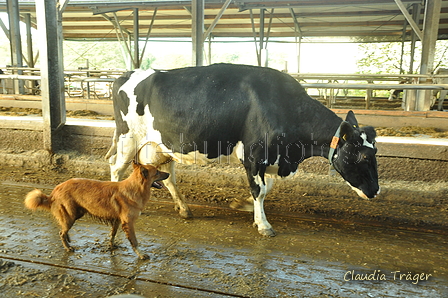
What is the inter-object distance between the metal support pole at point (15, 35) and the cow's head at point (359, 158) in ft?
40.9

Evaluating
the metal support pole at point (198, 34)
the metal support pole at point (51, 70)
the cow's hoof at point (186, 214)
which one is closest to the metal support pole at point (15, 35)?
the metal support pole at point (51, 70)

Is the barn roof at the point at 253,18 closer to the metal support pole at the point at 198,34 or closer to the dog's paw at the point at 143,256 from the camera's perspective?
the metal support pole at the point at 198,34

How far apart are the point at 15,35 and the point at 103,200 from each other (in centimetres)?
1203

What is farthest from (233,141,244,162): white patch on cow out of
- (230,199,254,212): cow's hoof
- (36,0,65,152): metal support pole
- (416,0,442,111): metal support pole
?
(416,0,442,111): metal support pole

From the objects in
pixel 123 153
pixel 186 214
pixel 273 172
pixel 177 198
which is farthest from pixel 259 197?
pixel 123 153

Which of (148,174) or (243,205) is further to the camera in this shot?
(243,205)

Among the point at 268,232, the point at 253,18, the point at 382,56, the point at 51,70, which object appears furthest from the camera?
the point at 382,56

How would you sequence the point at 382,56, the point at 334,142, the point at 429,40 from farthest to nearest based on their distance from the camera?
the point at 382,56 < the point at 429,40 < the point at 334,142

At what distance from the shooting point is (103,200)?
126 inches

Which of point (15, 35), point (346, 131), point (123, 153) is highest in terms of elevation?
point (15, 35)

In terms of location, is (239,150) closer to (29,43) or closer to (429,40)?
(429,40)

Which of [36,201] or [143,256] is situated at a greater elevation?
[36,201]

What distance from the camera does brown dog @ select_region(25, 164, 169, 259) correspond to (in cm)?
317

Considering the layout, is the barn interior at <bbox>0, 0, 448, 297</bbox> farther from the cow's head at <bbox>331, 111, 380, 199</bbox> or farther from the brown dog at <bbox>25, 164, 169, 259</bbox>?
the cow's head at <bbox>331, 111, 380, 199</bbox>
